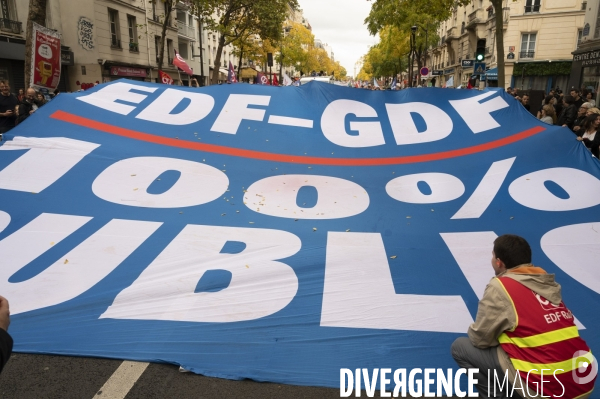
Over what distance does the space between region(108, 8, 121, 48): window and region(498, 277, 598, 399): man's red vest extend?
99.1ft

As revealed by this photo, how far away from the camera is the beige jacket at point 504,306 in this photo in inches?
91.4

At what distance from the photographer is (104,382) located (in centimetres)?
302

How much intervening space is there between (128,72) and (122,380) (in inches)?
1164

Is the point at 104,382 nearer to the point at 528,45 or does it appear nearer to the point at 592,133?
the point at 592,133

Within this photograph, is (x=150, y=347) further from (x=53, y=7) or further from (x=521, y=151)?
(x=53, y=7)

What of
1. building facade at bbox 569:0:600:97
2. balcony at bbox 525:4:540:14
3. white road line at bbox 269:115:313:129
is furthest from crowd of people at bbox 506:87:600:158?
balcony at bbox 525:4:540:14

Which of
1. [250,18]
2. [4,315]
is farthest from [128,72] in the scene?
[4,315]

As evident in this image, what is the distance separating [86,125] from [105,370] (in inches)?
197

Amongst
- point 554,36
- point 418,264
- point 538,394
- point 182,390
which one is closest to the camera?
point 538,394

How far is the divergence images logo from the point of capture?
220 cm

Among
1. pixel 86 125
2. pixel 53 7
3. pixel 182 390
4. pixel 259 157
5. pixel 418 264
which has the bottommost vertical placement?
pixel 182 390

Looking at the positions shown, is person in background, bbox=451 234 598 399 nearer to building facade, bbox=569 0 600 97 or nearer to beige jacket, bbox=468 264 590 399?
beige jacket, bbox=468 264 590 399

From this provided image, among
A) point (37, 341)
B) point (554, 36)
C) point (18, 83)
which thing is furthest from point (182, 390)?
point (554, 36)

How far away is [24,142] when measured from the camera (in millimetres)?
6395
